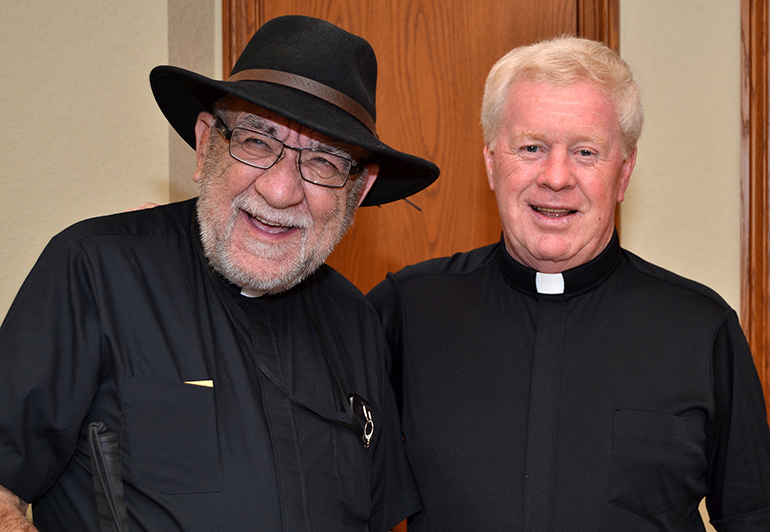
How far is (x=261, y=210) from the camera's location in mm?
1483

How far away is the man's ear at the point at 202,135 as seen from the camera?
1607 millimetres

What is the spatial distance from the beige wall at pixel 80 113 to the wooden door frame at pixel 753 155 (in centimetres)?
155

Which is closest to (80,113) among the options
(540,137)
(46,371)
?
(46,371)

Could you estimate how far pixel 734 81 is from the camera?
2750 mm

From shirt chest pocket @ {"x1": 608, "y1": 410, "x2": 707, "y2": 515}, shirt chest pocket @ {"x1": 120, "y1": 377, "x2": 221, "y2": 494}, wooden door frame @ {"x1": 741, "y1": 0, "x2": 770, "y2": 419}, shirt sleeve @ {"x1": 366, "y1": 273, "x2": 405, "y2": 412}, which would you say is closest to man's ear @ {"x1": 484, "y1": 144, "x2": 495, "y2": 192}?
shirt sleeve @ {"x1": 366, "y1": 273, "x2": 405, "y2": 412}

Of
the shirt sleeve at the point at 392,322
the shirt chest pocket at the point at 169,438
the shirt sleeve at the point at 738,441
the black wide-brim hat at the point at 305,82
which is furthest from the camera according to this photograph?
the shirt sleeve at the point at 392,322

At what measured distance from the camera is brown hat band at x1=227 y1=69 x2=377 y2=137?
1.51 meters

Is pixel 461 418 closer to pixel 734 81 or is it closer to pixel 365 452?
pixel 365 452

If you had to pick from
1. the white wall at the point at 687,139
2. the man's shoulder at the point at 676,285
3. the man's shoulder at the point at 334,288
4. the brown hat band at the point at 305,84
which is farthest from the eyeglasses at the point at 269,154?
the white wall at the point at 687,139

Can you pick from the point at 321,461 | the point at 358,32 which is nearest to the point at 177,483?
the point at 321,461

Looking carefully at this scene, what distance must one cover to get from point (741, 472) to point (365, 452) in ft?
3.10

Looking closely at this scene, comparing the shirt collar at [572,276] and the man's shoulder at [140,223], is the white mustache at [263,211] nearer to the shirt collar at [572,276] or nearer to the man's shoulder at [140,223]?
the man's shoulder at [140,223]

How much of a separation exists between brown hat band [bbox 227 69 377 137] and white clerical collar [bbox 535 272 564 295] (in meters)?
0.66

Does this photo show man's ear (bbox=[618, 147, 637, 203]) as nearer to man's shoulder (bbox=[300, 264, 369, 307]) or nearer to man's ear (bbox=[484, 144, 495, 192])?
man's ear (bbox=[484, 144, 495, 192])
